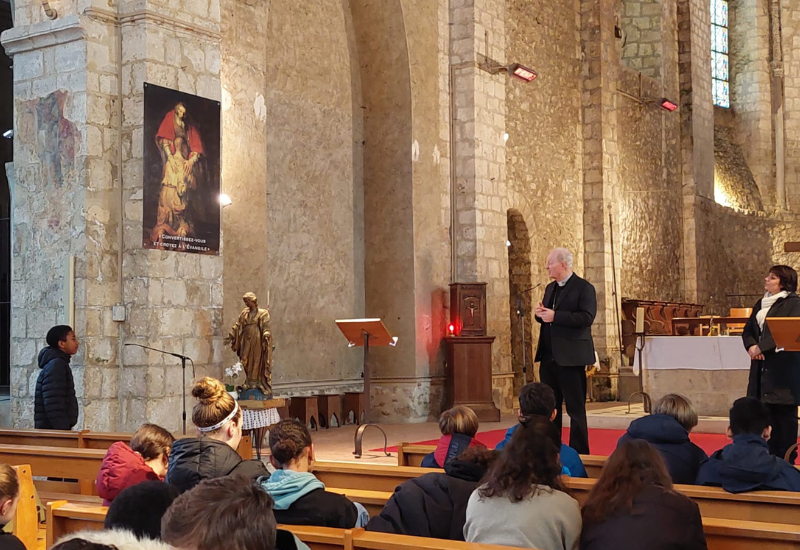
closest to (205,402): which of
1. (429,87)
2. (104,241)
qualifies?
(104,241)

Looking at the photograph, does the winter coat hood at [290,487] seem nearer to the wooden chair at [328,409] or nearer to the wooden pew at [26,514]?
the wooden pew at [26,514]

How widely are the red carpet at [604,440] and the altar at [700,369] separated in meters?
0.71

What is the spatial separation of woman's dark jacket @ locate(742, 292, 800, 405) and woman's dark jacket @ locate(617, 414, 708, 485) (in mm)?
2179

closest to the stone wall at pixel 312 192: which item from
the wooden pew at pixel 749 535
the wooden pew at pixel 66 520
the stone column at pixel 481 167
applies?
the stone column at pixel 481 167

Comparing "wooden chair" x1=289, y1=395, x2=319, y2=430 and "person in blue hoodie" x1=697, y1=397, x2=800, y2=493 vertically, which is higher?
"person in blue hoodie" x1=697, y1=397, x2=800, y2=493

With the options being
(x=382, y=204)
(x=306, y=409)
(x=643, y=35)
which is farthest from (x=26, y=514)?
(x=643, y=35)

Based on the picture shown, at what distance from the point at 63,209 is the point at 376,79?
578cm

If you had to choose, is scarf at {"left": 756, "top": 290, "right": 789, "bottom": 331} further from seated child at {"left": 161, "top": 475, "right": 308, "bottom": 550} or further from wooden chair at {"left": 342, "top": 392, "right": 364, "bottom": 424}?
wooden chair at {"left": 342, "top": 392, "right": 364, "bottom": 424}

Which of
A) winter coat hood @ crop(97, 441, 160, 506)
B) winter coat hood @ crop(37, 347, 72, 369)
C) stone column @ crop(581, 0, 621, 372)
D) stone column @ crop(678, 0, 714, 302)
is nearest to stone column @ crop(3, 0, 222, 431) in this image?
winter coat hood @ crop(37, 347, 72, 369)

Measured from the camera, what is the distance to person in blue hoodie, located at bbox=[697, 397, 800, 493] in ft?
12.4

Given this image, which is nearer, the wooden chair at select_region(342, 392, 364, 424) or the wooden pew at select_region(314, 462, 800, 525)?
the wooden pew at select_region(314, 462, 800, 525)

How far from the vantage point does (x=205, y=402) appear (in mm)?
3955

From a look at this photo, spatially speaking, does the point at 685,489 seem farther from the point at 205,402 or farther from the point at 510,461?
the point at 205,402

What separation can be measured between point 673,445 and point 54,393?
4278 mm
